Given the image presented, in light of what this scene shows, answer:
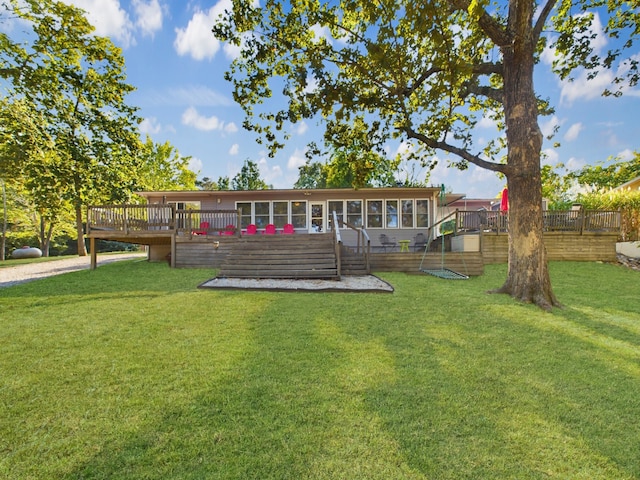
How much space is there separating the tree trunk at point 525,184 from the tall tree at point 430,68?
2 cm

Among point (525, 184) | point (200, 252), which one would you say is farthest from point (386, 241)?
point (525, 184)

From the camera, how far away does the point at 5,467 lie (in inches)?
71.4

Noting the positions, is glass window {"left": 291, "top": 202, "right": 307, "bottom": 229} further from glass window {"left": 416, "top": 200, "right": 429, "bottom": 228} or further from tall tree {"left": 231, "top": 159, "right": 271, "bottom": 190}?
tall tree {"left": 231, "top": 159, "right": 271, "bottom": 190}

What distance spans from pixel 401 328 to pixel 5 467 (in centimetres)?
413

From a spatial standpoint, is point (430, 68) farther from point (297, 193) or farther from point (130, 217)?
point (130, 217)

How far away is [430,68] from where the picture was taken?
783 centimetres

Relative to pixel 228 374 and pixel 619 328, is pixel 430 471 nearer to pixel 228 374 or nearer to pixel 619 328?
pixel 228 374

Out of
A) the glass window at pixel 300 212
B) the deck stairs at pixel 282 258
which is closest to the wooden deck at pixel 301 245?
the deck stairs at pixel 282 258

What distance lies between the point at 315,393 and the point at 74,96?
17.5m

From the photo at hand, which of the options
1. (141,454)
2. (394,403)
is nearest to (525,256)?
(394,403)

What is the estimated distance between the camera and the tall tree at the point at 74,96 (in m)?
10.8

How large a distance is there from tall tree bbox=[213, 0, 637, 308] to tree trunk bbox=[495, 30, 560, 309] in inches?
0.8

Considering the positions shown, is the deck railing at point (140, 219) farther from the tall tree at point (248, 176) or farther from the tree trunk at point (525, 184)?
the tall tree at point (248, 176)

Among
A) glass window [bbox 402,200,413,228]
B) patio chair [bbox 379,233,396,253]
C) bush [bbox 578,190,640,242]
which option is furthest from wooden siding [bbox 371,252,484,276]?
bush [bbox 578,190,640,242]
